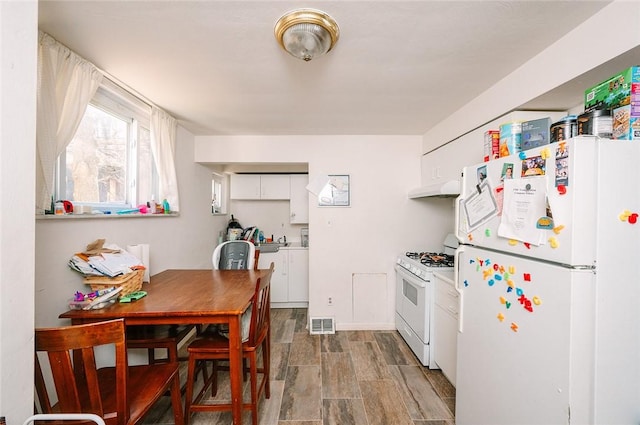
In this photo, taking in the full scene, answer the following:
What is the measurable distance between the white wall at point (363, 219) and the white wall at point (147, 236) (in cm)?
44

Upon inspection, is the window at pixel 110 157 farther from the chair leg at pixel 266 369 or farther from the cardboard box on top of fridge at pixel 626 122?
the cardboard box on top of fridge at pixel 626 122

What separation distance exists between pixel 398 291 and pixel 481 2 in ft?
8.48

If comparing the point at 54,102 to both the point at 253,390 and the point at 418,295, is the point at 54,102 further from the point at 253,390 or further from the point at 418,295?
the point at 418,295

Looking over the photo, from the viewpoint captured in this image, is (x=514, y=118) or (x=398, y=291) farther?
(x=398, y=291)

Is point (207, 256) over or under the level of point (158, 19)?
under

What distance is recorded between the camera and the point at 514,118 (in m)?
1.68

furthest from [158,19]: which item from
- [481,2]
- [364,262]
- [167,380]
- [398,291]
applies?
[398,291]

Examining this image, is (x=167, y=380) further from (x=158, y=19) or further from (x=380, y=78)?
(x=380, y=78)

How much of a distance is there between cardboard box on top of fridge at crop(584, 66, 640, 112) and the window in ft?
9.01

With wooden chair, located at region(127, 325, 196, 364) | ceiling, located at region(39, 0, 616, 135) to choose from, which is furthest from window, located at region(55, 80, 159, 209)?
wooden chair, located at region(127, 325, 196, 364)

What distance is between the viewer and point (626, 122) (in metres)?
0.94

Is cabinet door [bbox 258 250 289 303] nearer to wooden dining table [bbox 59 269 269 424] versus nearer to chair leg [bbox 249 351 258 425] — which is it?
wooden dining table [bbox 59 269 269 424]

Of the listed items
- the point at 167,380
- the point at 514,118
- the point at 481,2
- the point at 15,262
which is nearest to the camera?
the point at 15,262

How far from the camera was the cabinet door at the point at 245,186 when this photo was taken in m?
4.17
